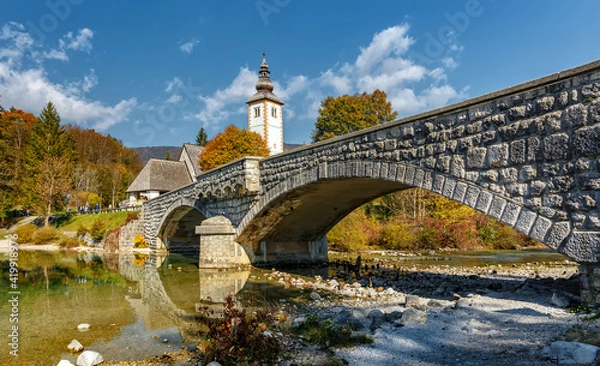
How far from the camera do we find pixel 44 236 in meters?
30.2

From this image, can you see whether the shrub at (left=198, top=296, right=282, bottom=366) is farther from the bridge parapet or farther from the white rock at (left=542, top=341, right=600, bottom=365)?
the bridge parapet

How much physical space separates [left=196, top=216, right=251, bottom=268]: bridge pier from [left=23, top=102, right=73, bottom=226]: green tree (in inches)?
944

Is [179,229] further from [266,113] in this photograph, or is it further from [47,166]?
[266,113]

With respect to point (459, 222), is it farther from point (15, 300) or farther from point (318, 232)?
point (15, 300)

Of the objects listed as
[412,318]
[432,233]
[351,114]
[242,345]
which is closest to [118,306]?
[242,345]

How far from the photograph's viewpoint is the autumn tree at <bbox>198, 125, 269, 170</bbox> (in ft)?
119

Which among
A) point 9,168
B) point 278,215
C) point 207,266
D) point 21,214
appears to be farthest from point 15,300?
point 21,214

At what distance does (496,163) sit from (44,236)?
108ft

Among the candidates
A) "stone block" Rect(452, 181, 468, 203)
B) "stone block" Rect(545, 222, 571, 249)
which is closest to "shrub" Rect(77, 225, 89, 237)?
"stone block" Rect(452, 181, 468, 203)

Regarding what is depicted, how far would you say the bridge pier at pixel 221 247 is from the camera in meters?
14.2

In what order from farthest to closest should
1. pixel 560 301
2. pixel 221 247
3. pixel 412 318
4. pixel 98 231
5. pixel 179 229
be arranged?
pixel 98 231
pixel 179 229
pixel 221 247
pixel 560 301
pixel 412 318

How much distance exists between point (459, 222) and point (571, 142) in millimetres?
19699

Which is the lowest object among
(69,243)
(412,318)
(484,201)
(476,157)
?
(412,318)

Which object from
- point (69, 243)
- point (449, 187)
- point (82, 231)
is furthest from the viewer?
point (82, 231)
